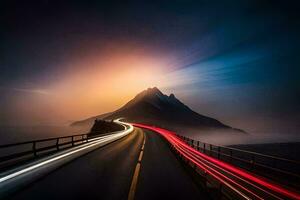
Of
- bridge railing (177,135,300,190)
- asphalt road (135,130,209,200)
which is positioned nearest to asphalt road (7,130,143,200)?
asphalt road (135,130,209,200)

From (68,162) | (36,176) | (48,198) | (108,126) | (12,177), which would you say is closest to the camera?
(48,198)

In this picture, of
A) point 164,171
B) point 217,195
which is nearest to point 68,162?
point 164,171

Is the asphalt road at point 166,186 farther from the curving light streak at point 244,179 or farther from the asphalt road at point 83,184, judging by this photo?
the curving light streak at point 244,179

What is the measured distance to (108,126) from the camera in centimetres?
9444

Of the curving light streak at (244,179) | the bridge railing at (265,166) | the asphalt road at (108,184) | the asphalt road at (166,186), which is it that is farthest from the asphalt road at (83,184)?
the bridge railing at (265,166)

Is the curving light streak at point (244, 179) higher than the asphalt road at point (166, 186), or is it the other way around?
the curving light streak at point (244, 179)

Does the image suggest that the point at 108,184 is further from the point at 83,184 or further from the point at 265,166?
the point at 265,166

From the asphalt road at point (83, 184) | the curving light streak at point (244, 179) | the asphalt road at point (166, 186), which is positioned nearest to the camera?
the curving light streak at point (244, 179)

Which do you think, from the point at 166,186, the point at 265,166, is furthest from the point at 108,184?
the point at 265,166

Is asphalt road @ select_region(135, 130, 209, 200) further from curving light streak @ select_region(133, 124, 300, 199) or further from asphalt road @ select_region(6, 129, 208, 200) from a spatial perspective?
curving light streak @ select_region(133, 124, 300, 199)

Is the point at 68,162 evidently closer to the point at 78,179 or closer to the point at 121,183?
the point at 78,179

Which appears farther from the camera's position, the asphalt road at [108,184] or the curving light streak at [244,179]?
the asphalt road at [108,184]

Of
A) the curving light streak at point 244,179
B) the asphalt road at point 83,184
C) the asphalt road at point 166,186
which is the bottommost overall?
the asphalt road at point 166,186

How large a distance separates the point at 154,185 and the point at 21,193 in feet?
16.2
